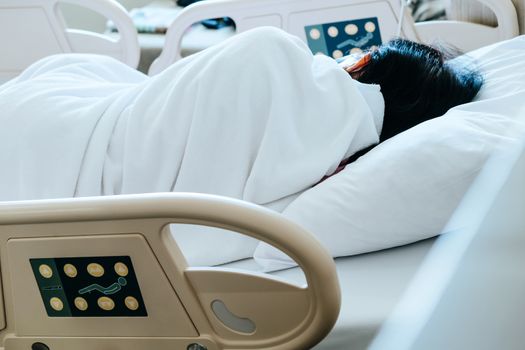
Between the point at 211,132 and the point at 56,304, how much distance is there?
0.39 m

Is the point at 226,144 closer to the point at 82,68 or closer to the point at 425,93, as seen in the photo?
the point at 425,93

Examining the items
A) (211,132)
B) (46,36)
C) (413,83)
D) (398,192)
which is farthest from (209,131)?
(46,36)

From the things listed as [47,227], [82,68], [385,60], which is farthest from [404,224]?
[82,68]

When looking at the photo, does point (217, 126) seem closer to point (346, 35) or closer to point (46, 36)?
point (346, 35)

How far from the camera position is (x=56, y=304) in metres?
1.13

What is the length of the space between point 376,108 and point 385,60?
116mm

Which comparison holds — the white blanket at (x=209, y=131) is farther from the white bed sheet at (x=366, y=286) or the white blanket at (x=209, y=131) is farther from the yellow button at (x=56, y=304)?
the yellow button at (x=56, y=304)

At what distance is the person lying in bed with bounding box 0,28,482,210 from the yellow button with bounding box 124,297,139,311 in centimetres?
29

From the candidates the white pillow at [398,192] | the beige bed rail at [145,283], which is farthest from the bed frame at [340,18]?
the beige bed rail at [145,283]

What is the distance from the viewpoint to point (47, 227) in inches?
41.8

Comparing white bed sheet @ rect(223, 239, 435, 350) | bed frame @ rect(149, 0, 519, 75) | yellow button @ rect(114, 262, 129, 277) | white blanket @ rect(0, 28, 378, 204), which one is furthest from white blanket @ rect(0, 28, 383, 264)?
bed frame @ rect(149, 0, 519, 75)

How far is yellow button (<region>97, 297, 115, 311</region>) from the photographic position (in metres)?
1.10

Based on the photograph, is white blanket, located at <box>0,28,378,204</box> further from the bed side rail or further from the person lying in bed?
the bed side rail

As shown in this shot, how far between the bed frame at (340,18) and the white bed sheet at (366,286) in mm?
1043
